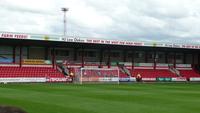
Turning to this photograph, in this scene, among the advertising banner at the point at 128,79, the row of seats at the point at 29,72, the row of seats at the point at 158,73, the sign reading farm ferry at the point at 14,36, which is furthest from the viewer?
the row of seats at the point at 158,73

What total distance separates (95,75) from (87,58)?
40.1ft

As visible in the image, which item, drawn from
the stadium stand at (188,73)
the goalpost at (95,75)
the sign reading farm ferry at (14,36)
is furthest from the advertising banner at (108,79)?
the stadium stand at (188,73)

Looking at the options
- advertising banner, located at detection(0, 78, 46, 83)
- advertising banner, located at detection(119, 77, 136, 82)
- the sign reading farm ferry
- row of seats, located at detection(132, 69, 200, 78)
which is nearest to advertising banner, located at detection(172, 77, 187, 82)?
row of seats, located at detection(132, 69, 200, 78)

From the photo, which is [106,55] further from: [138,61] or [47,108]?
[47,108]

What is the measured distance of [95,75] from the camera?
66938 millimetres

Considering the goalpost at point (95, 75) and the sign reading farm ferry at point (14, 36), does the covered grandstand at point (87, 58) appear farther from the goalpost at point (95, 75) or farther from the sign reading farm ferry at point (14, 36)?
the goalpost at point (95, 75)

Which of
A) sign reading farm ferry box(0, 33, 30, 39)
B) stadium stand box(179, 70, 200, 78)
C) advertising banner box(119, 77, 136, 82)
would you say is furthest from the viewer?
stadium stand box(179, 70, 200, 78)

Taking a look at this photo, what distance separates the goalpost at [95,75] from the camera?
64750 mm

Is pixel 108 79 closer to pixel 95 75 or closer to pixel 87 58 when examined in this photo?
pixel 95 75

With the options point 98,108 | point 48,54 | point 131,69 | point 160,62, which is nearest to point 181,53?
point 160,62

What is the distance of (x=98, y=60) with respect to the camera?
262ft

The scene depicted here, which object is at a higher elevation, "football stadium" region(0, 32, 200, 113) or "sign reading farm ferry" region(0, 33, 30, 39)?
"sign reading farm ferry" region(0, 33, 30, 39)

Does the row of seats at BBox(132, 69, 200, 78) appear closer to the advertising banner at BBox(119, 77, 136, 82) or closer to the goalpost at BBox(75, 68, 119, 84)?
the advertising banner at BBox(119, 77, 136, 82)

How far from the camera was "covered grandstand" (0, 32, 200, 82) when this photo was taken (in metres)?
67.2
